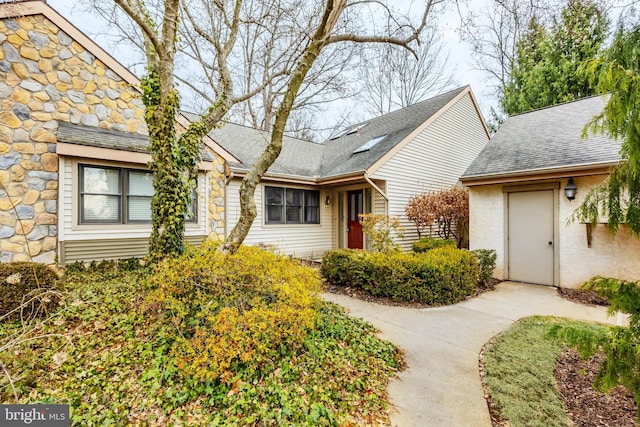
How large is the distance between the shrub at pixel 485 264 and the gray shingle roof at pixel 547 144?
2.02 meters

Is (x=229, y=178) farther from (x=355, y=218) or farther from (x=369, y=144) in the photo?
(x=369, y=144)

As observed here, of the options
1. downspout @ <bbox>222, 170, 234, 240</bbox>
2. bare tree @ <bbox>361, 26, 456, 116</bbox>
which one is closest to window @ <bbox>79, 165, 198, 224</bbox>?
downspout @ <bbox>222, 170, 234, 240</bbox>

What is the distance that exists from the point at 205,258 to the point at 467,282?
513cm

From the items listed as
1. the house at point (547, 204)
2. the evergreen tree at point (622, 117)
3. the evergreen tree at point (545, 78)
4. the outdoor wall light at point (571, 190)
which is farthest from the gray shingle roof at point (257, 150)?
the evergreen tree at point (545, 78)

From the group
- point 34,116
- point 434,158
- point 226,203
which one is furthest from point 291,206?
point 34,116

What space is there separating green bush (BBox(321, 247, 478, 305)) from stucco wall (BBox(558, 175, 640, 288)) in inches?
84.0

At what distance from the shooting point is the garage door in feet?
22.9

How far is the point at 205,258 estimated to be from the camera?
3871 millimetres

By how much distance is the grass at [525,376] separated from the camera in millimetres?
2506

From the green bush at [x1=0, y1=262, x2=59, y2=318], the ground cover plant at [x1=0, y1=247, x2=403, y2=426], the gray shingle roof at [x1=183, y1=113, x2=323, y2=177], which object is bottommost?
the ground cover plant at [x1=0, y1=247, x2=403, y2=426]

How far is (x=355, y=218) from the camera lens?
34.8 feet

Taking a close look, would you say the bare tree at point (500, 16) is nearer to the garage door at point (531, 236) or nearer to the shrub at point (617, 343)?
the garage door at point (531, 236)

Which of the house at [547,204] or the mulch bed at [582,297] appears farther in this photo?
the house at [547,204]

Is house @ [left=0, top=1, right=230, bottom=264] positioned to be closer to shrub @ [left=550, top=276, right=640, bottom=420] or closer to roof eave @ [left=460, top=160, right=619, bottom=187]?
shrub @ [left=550, top=276, right=640, bottom=420]
